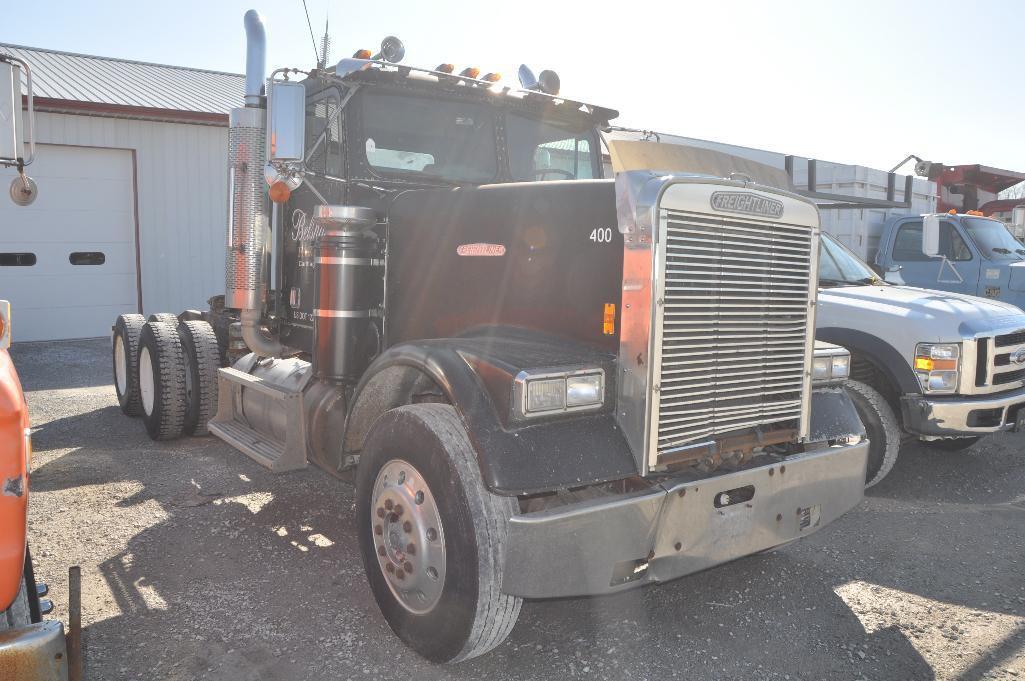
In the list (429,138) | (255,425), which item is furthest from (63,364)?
(429,138)

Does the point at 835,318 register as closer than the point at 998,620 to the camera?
No

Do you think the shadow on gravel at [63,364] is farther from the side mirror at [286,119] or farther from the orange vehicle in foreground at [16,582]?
the orange vehicle in foreground at [16,582]

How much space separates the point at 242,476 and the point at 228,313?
1581 mm

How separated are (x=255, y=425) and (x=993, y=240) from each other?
321 inches

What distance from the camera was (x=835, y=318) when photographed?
6.14m

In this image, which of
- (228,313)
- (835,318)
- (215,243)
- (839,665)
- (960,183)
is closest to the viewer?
(839,665)

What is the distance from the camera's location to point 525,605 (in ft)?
12.7

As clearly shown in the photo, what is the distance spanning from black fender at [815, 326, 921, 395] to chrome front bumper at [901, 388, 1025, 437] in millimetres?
95

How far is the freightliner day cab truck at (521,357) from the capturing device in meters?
2.96

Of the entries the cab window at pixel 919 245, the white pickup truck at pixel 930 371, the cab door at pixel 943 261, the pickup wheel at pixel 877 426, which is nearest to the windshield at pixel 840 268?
the white pickup truck at pixel 930 371

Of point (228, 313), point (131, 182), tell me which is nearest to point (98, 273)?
point (131, 182)

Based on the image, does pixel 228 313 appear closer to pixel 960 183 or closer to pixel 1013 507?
pixel 1013 507

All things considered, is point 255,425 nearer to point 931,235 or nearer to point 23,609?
point 23,609

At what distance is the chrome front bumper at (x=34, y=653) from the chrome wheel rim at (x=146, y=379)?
491cm
